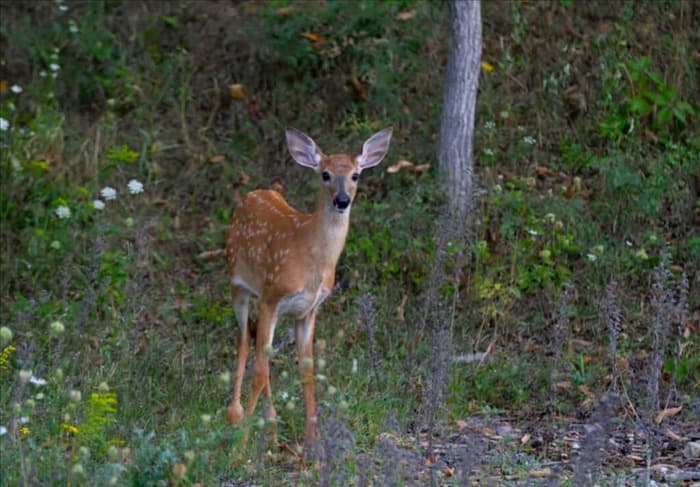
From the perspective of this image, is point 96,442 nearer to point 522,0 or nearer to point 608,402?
point 608,402

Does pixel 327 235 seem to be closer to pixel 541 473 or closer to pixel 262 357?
pixel 262 357

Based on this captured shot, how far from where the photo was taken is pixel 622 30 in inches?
384

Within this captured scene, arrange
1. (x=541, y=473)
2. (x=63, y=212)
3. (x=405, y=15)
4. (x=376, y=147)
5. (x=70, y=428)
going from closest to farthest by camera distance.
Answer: (x=70, y=428) → (x=541, y=473) → (x=376, y=147) → (x=63, y=212) → (x=405, y=15)

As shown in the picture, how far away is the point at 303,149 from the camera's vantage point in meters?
6.54

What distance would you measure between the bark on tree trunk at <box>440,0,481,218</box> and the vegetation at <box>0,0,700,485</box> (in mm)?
209

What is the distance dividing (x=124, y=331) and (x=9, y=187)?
8.52 feet

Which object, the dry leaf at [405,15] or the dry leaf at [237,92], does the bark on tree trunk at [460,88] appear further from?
the dry leaf at [237,92]

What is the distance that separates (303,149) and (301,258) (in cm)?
65

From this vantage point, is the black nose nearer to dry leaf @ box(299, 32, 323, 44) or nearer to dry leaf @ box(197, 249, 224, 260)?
dry leaf @ box(197, 249, 224, 260)

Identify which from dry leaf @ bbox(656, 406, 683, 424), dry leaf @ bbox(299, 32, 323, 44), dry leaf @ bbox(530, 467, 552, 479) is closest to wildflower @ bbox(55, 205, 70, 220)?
dry leaf @ bbox(299, 32, 323, 44)

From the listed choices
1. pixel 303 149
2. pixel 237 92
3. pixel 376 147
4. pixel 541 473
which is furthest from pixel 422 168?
pixel 541 473

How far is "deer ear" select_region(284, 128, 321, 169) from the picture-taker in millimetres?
6504

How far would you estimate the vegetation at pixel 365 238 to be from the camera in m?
5.57

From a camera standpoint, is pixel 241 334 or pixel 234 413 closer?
pixel 234 413
